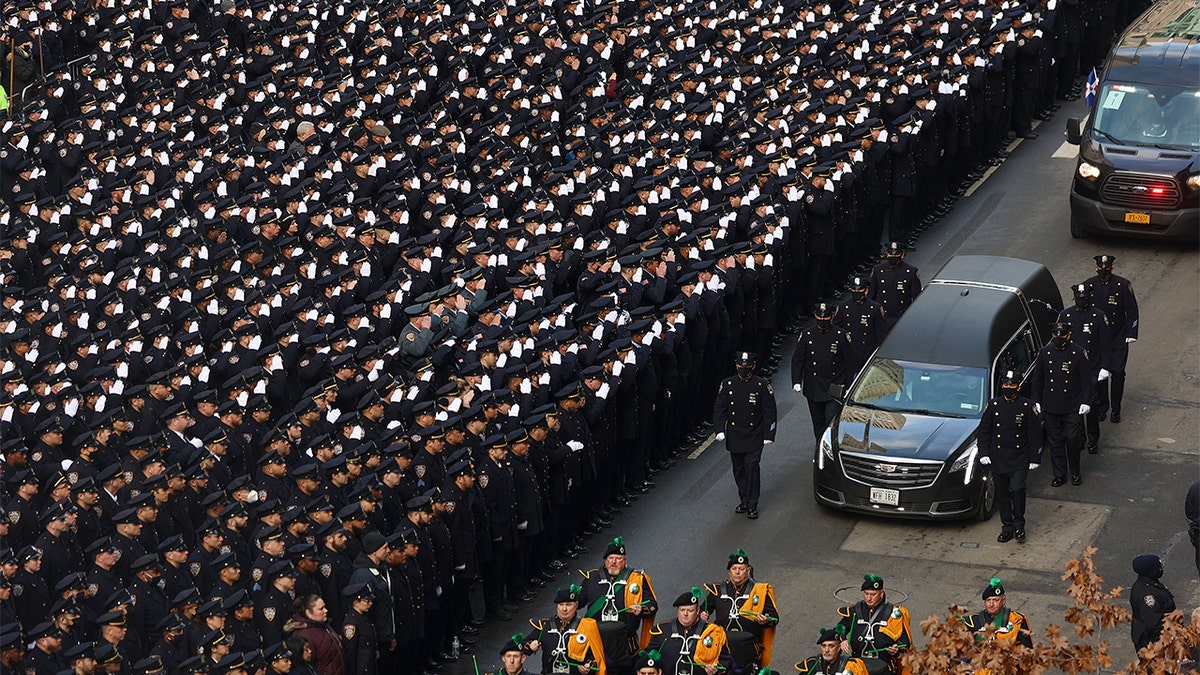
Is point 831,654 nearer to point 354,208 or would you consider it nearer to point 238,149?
point 354,208

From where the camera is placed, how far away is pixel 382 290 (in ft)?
74.7

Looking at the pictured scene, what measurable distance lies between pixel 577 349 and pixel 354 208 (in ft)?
15.2

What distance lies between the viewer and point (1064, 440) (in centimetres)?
2098

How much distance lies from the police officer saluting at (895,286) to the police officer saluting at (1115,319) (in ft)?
6.41

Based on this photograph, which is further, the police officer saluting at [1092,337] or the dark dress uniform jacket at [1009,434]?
the police officer saluting at [1092,337]

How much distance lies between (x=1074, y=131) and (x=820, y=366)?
588 centimetres

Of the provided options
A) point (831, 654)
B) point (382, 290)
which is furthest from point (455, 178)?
point (831, 654)

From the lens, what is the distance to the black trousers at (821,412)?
21.9 m

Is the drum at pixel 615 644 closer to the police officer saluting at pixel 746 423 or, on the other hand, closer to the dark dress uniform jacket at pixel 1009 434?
the police officer saluting at pixel 746 423

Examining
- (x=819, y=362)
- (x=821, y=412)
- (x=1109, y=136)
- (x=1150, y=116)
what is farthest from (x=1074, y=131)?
(x=821, y=412)

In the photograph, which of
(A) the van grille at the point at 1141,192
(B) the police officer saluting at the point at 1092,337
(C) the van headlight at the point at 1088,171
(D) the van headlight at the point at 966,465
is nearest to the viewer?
(D) the van headlight at the point at 966,465

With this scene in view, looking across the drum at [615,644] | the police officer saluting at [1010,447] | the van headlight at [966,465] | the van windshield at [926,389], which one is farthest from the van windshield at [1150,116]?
the drum at [615,644]

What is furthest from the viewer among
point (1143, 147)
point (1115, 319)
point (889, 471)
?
point (1143, 147)

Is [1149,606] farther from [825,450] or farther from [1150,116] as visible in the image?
[1150,116]
